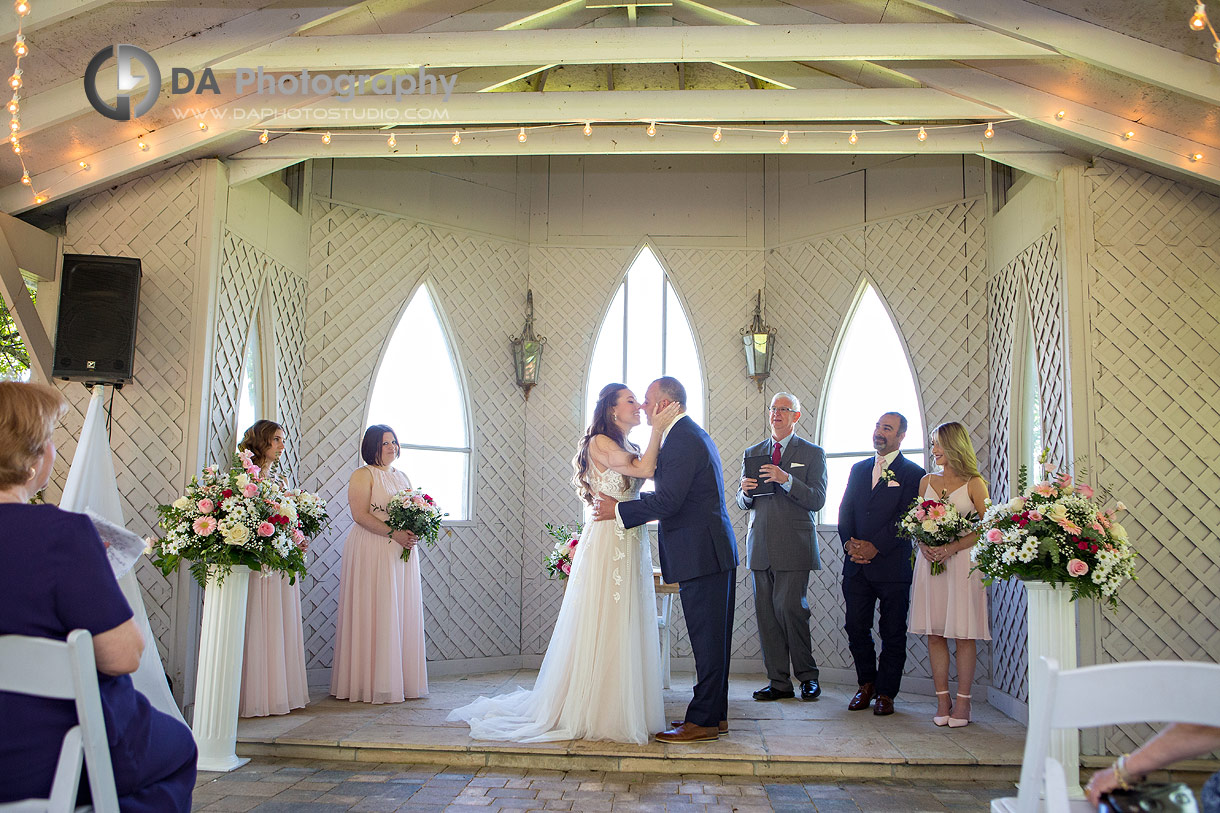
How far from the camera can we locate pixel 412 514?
5.83 metres

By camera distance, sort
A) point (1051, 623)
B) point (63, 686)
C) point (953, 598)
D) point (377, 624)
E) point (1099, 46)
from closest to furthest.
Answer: point (63, 686) < point (1099, 46) < point (1051, 623) < point (953, 598) < point (377, 624)

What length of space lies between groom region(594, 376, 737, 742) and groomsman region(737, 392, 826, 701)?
1.27 m

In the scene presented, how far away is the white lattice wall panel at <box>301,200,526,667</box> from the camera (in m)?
6.70

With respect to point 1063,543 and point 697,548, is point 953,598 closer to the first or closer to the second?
point 1063,543

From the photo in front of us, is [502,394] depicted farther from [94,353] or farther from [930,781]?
[930,781]

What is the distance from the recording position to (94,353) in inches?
200

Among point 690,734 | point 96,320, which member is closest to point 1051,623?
point 690,734

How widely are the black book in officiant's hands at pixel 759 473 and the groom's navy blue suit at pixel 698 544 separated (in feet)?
4.42

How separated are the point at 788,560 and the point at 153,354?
4216 mm

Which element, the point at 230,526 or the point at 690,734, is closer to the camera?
the point at 230,526

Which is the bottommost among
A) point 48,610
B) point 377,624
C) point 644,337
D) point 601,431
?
point 377,624

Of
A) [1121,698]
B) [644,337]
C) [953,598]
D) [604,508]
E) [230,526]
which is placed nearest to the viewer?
[1121,698]

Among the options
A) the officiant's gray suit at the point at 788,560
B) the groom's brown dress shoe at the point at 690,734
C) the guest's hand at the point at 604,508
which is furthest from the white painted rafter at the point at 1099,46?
the groom's brown dress shoe at the point at 690,734

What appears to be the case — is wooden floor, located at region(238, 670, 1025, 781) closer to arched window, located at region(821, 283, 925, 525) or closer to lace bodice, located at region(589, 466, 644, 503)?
lace bodice, located at region(589, 466, 644, 503)
